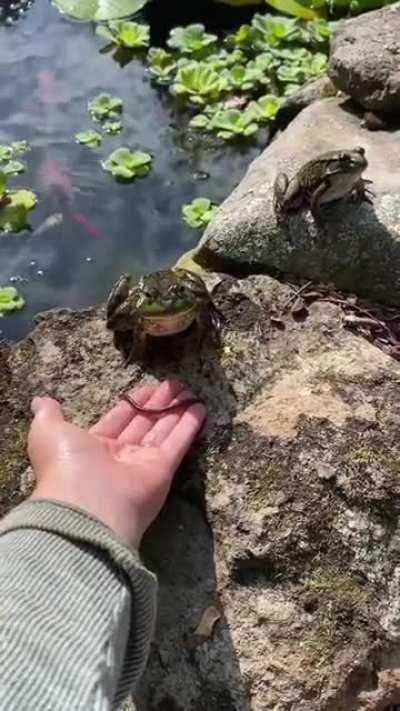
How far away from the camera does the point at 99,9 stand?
6055 mm

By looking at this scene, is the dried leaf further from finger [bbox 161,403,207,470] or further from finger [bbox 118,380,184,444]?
finger [bbox 118,380,184,444]

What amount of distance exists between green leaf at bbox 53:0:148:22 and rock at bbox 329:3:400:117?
1.97 metres

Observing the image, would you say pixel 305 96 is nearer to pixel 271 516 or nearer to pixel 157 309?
pixel 157 309

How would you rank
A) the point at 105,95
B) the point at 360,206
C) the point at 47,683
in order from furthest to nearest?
the point at 105,95 < the point at 360,206 < the point at 47,683

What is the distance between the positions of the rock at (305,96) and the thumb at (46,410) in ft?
8.17

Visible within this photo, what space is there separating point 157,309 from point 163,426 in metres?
0.33

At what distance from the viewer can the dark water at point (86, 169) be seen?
4.37 metres

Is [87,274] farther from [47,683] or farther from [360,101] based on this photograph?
[47,683]

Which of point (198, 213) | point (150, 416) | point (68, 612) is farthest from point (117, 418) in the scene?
point (198, 213)

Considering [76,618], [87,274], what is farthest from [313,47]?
[76,618]

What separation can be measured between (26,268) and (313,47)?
2140mm

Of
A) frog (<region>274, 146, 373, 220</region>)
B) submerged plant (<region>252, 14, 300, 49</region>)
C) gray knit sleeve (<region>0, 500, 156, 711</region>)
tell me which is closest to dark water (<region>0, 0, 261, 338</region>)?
submerged plant (<region>252, 14, 300, 49</region>)

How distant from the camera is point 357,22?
4488 mm

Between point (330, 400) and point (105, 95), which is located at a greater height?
point (330, 400)
